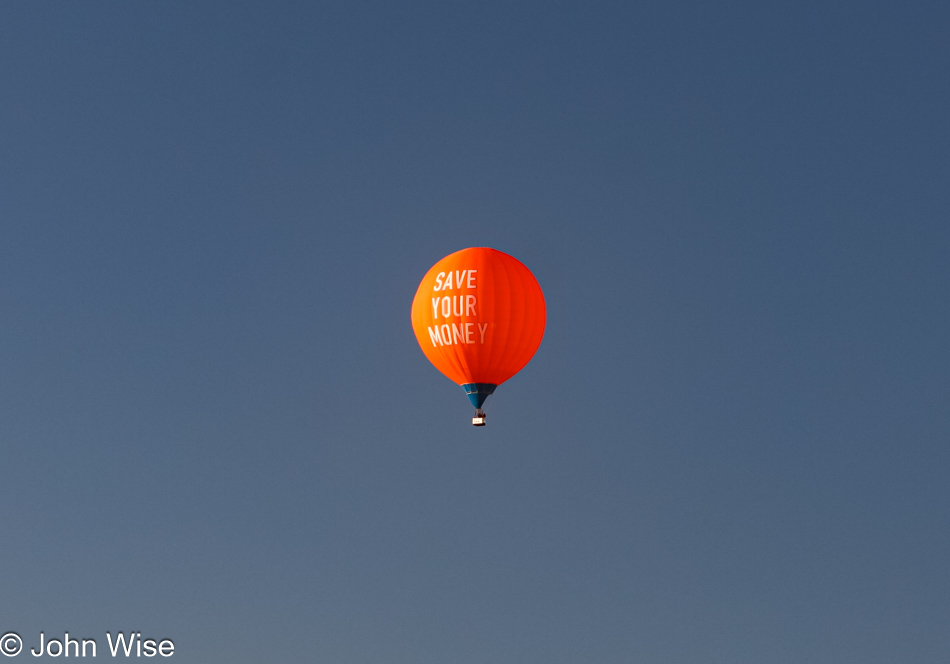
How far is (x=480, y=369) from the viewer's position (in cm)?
6556

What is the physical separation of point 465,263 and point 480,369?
128 inches

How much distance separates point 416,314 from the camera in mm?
66625

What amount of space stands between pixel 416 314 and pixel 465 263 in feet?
7.57

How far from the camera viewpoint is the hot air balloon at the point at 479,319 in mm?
65062

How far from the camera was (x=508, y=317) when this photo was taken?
65188 millimetres

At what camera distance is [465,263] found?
65812 millimetres

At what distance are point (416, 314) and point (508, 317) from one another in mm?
3154

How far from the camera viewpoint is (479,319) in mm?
64938

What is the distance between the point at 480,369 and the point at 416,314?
2.79 meters

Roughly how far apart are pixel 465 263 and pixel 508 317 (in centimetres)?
218

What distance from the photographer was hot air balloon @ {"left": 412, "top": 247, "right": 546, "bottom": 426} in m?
65.1
